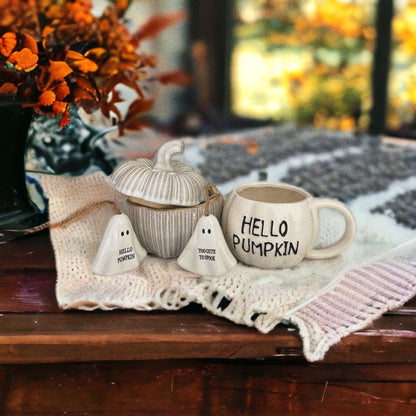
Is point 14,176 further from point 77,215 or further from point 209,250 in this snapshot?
point 209,250

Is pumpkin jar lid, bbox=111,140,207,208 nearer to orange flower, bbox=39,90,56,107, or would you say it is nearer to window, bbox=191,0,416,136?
orange flower, bbox=39,90,56,107

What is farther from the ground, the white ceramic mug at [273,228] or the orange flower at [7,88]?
the orange flower at [7,88]

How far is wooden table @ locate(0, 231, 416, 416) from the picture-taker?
0.53 meters

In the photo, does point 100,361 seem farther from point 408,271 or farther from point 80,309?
point 408,271

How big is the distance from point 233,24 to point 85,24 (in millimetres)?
2534

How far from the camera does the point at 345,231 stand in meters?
0.66

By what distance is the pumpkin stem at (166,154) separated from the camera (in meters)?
0.64

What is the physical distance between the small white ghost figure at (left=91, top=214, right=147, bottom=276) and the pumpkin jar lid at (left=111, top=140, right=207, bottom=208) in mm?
37

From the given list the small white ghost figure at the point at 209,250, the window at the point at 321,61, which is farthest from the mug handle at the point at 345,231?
the window at the point at 321,61

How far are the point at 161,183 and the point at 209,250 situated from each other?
0.10 meters

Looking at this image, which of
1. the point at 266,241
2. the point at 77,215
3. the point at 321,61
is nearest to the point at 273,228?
the point at 266,241

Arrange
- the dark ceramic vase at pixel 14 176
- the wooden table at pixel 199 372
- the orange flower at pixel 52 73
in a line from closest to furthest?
1. the wooden table at pixel 199 372
2. the orange flower at pixel 52 73
3. the dark ceramic vase at pixel 14 176

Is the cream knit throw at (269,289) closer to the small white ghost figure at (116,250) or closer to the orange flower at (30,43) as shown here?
the small white ghost figure at (116,250)

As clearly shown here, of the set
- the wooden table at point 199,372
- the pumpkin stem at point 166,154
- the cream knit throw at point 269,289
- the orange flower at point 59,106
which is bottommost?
the wooden table at point 199,372
